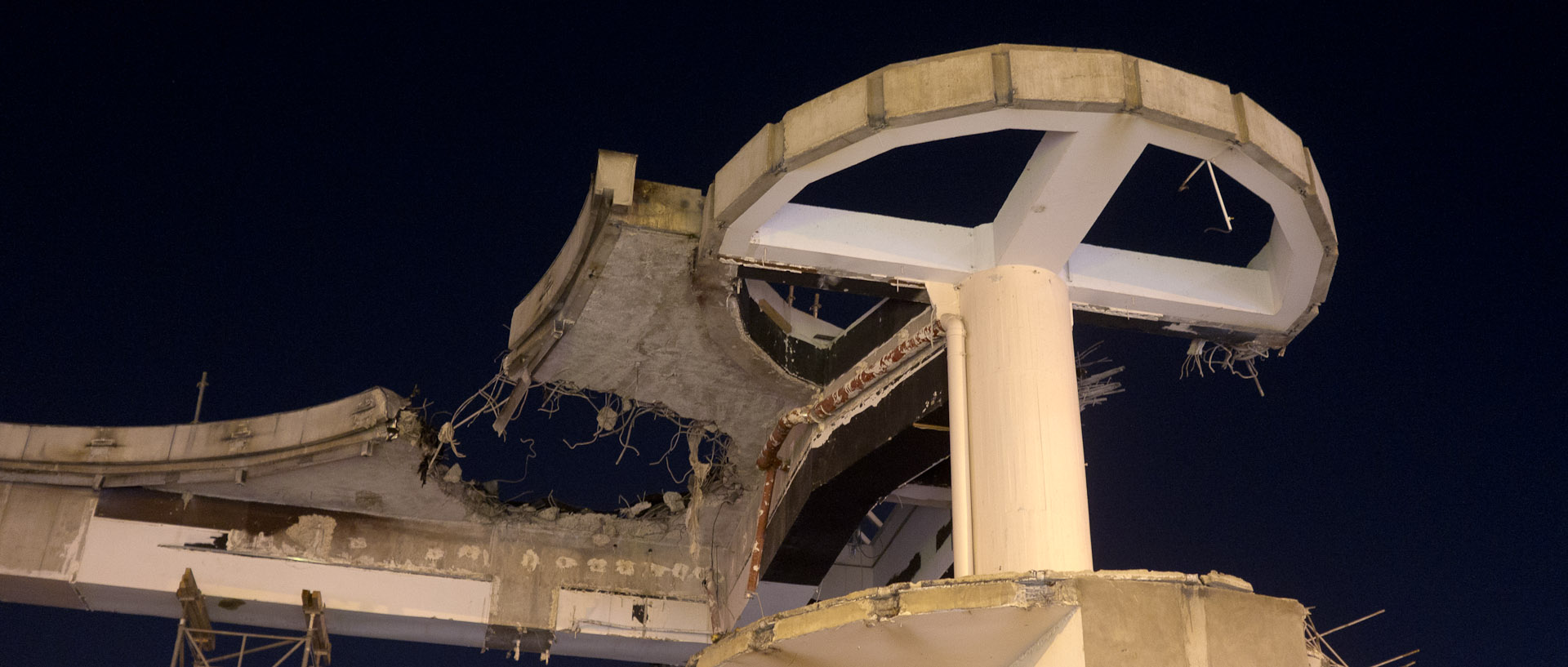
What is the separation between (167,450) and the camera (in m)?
9.61

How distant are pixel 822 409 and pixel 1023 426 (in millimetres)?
1697

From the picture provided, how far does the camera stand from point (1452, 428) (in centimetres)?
1332

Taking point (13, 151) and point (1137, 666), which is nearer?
point (1137, 666)

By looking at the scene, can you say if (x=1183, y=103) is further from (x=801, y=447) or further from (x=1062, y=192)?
(x=801, y=447)

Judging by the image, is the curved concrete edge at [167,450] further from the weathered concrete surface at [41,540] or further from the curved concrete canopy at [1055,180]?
the curved concrete canopy at [1055,180]

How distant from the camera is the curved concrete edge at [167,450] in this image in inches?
369

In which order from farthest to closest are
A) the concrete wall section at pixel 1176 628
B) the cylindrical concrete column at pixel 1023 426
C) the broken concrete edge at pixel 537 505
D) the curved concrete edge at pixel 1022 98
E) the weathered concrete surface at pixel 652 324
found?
the broken concrete edge at pixel 537 505 < the weathered concrete surface at pixel 652 324 < the cylindrical concrete column at pixel 1023 426 < the curved concrete edge at pixel 1022 98 < the concrete wall section at pixel 1176 628

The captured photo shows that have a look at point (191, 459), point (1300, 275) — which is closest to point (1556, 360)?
point (1300, 275)

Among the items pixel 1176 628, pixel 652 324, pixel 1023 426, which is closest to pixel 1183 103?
pixel 1023 426

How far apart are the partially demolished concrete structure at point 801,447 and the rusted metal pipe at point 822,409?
0.02 m

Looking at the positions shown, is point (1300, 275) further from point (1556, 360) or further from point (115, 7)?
point (115, 7)

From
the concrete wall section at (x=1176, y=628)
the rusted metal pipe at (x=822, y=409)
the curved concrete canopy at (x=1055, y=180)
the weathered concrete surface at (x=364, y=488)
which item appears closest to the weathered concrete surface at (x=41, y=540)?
the weathered concrete surface at (x=364, y=488)

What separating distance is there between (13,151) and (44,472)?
519cm

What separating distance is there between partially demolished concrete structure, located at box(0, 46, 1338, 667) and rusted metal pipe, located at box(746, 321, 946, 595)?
2 centimetres
